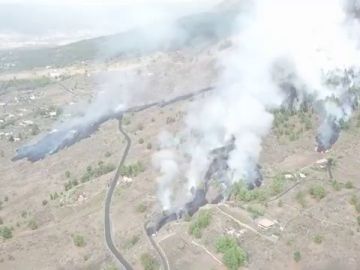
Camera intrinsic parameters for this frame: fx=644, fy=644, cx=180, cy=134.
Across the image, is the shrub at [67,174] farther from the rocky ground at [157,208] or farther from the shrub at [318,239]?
the shrub at [318,239]

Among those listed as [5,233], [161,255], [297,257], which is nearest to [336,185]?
[297,257]

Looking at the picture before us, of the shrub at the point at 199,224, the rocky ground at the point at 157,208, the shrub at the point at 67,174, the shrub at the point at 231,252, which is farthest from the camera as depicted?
the shrub at the point at 67,174

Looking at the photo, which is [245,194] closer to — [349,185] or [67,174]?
[349,185]

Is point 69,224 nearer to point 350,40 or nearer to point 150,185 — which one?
point 150,185

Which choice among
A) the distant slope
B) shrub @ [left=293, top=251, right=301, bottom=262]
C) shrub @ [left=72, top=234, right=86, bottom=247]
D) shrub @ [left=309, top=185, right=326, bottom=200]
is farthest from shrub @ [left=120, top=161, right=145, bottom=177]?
the distant slope

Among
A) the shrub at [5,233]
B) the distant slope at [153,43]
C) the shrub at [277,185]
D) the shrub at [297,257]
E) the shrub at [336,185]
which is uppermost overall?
the distant slope at [153,43]

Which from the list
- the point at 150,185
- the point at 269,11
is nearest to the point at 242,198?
the point at 150,185

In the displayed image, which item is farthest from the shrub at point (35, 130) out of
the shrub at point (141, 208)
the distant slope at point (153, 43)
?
the distant slope at point (153, 43)
